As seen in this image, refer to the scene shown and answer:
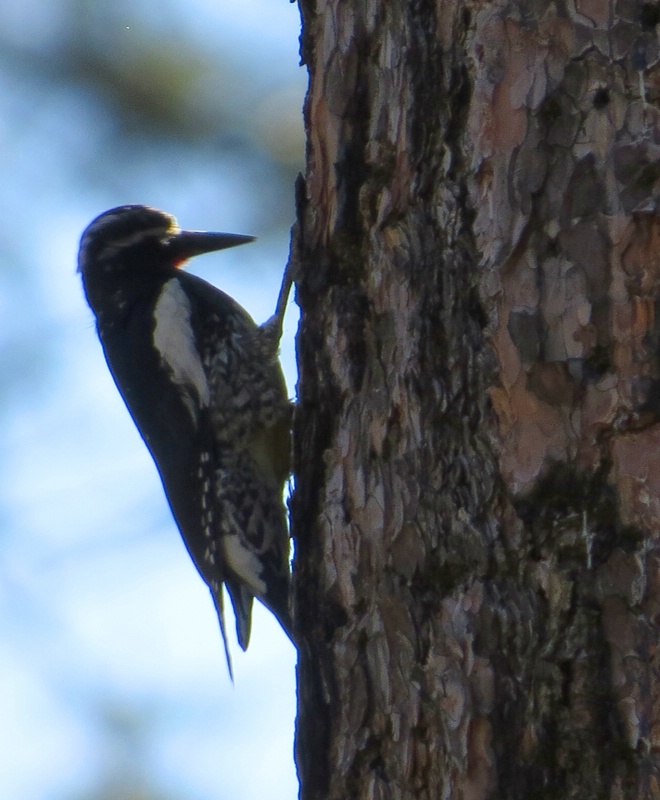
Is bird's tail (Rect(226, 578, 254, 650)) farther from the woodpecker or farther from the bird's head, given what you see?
the bird's head

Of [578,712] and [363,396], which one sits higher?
[363,396]

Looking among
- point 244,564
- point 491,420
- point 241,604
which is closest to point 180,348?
point 244,564

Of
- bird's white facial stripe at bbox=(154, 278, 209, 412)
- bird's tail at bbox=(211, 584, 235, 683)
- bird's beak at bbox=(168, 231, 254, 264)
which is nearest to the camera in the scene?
bird's tail at bbox=(211, 584, 235, 683)

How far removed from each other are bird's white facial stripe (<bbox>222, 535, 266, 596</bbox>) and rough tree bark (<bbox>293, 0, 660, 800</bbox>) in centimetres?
171

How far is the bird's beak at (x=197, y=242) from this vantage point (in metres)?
4.20

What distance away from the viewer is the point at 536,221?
1.77 m

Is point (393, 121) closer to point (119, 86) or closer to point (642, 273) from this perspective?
point (642, 273)

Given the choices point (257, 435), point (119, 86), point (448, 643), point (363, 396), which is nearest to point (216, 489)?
point (257, 435)

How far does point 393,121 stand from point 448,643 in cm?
83

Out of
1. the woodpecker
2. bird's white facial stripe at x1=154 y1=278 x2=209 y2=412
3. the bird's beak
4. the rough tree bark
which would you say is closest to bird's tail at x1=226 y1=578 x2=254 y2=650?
the woodpecker

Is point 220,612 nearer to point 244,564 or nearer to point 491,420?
point 244,564

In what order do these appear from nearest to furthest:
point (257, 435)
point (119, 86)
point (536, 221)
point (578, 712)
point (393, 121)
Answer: point (578, 712) < point (536, 221) < point (393, 121) < point (257, 435) < point (119, 86)

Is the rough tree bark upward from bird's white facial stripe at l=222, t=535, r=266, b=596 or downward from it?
downward

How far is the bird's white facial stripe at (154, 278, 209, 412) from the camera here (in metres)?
3.92
